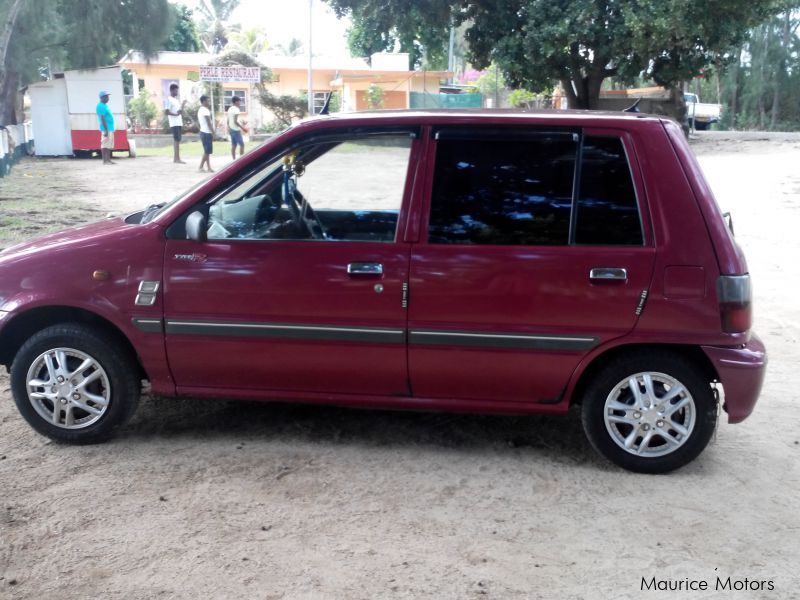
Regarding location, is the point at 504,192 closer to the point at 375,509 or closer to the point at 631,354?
the point at 631,354

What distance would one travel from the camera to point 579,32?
20.9 m

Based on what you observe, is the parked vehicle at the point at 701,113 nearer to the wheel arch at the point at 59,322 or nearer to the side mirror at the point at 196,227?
the side mirror at the point at 196,227

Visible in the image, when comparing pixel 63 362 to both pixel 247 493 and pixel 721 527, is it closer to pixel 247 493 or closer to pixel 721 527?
pixel 247 493

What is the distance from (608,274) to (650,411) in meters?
0.74

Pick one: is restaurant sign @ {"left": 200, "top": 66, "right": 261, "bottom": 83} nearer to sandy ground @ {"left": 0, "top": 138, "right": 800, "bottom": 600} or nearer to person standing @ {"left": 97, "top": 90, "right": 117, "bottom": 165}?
person standing @ {"left": 97, "top": 90, "right": 117, "bottom": 165}

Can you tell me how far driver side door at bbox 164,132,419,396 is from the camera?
4.04m

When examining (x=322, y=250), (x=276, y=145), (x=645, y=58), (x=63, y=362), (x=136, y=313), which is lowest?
(x=63, y=362)

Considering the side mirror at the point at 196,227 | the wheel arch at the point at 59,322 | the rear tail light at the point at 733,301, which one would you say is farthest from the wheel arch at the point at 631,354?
the wheel arch at the point at 59,322

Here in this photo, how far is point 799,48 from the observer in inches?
1836

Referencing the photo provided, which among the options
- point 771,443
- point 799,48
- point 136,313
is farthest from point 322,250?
point 799,48

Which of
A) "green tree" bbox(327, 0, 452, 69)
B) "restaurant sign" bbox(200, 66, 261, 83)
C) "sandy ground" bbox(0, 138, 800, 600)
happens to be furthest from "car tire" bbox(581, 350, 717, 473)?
"restaurant sign" bbox(200, 66, 261, 83)

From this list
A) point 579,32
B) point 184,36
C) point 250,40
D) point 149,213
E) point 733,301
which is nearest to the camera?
point 733,301

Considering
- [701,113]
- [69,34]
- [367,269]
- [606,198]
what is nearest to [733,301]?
[606,198]

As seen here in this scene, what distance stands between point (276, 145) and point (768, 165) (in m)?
17.5
